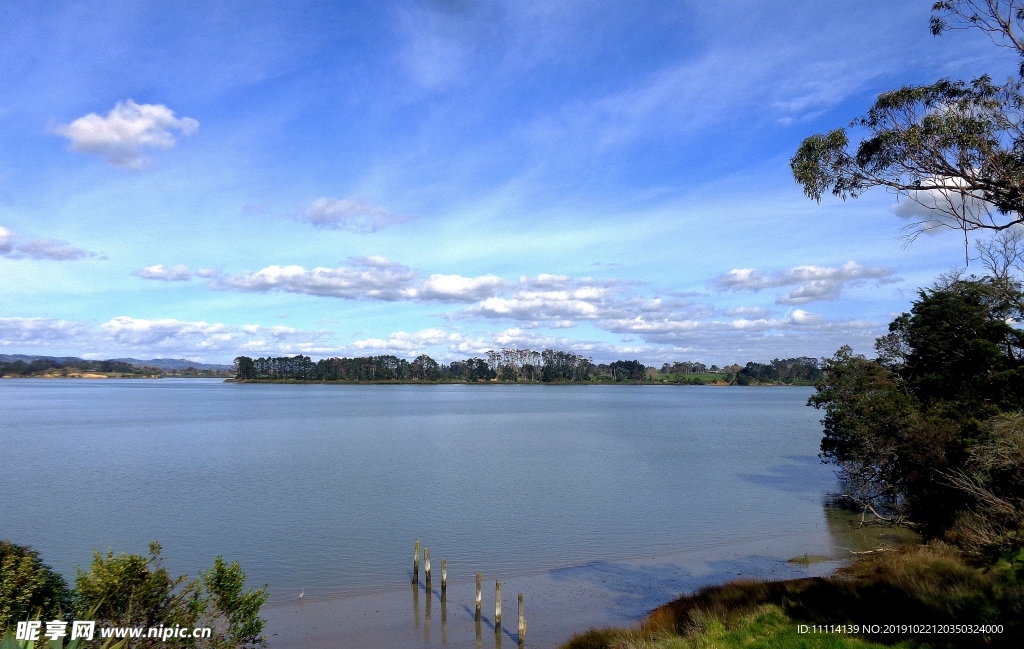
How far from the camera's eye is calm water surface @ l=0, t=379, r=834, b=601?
23.7 metres

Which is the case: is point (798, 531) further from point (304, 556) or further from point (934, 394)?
point (304, 556)

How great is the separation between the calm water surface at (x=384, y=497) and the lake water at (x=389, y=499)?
129 millimetres

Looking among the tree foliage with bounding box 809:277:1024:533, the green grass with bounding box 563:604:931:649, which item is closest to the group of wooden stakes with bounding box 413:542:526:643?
the green grass with bounding box 563:604:931:649

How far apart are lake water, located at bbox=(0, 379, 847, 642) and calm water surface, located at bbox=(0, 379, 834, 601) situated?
0.42ft

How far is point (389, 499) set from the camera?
1282 inches

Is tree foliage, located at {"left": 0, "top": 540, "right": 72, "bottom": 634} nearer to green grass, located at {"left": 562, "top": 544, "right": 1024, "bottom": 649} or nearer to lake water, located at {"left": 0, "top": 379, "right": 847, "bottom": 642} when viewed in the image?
lake water, located at {"left": 0, "top": 379, "right": 847, "bottom": 642}

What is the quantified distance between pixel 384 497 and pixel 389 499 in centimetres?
53

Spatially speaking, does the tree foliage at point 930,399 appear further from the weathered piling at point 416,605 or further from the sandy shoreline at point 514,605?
the weathered piling at point 416,605

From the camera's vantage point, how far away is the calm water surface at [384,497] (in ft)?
77.6

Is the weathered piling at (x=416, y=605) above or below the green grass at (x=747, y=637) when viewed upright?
below

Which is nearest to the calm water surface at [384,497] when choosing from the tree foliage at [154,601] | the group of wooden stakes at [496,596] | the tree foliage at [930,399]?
the group of wooden stakes at [496,596]

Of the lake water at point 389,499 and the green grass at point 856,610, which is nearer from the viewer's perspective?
the green grass at point 856,610

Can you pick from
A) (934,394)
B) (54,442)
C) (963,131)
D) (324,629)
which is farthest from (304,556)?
(54,442)

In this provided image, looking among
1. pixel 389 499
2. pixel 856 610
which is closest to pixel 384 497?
pixel 389 499
